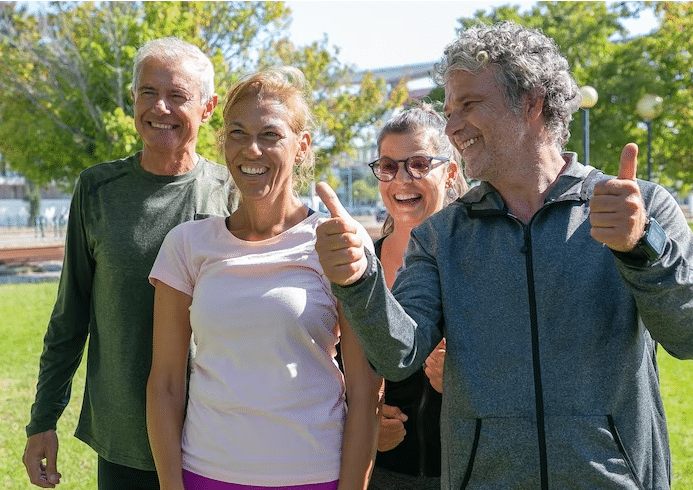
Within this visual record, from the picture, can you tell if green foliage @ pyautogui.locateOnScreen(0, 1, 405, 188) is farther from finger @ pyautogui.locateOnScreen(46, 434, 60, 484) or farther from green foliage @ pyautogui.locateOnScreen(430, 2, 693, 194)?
finger @ pyautogui.locateOnScreen(46, 434, 60, 484)

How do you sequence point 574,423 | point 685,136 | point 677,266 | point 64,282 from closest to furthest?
1. point 677,266
2. point 574,423
3. point 64,282
4. point 685,136

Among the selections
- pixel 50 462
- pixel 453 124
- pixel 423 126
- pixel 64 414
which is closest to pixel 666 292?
pixel 453 124

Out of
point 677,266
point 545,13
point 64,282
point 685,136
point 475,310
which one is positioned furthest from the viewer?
point 545,13

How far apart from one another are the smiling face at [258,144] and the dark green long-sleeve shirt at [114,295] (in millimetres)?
448

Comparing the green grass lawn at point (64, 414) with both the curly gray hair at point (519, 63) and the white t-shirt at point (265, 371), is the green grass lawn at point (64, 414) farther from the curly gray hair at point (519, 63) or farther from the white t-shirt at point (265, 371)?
the curly gray hair at point (519, 63)

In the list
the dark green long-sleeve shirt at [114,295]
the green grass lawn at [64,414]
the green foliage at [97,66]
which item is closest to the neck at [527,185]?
the dark green long-sleeve shirt at [114,295]

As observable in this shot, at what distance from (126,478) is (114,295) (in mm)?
677

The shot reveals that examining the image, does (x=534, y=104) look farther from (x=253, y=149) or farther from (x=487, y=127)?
(x=253, y=149)

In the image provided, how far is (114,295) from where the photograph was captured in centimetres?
267

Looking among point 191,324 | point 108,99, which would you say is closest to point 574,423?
point 191,324

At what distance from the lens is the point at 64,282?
283 centimetres

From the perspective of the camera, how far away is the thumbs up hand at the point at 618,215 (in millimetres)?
1716

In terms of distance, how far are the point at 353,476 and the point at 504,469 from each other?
468mm

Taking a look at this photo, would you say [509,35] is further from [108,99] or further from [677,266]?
[108,99]
